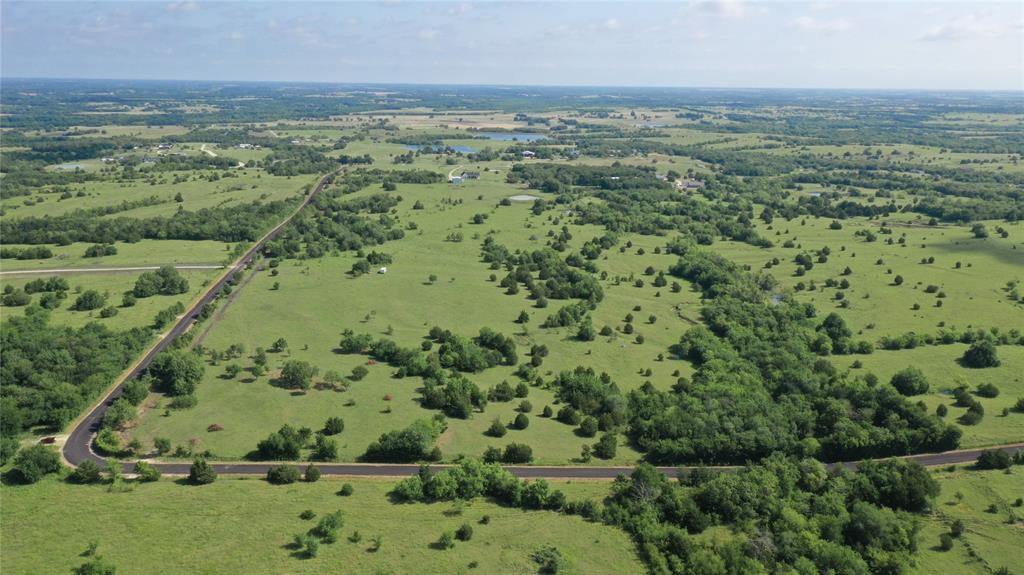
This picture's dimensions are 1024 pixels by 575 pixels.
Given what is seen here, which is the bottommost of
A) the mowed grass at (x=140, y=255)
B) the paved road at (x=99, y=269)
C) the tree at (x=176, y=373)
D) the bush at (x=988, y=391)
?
the bush at (x=988, y=391)

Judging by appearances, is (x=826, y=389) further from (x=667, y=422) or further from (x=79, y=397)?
(x=79, y=397)

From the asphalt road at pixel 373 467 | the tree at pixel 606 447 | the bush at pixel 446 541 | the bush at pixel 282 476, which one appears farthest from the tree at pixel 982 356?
the bush at pixel 282 476

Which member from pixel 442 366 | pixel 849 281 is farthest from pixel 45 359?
pixel 849 281

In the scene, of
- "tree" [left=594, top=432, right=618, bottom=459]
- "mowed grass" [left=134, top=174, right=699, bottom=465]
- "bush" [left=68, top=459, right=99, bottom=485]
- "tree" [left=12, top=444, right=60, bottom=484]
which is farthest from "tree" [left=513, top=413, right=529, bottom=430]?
"tree" [left=12, top=444, right=60, bottom=484]

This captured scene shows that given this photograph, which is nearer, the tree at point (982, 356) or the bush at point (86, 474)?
the bush at point (86, 474)

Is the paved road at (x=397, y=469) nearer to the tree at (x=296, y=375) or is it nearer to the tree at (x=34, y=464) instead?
the tree at (x=34, y=464)

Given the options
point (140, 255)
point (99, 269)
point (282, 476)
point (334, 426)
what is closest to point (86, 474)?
point (282, 476)

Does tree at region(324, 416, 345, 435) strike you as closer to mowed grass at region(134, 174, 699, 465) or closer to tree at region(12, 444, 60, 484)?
mowed grass at region(134, 174, 699, 465)

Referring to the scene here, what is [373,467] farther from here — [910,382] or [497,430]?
[910,382]
